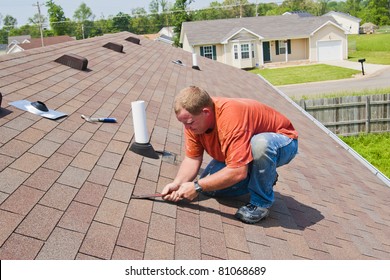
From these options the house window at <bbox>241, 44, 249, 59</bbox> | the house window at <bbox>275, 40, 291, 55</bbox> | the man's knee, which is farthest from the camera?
the house window at <bbox>275, 40, 291, 55</bbox>

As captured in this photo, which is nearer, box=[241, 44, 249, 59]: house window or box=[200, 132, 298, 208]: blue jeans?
box=[200, 132, 298, 208]: blue jeans

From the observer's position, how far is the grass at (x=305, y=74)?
95.9ft

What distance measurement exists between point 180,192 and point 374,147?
13.1 metres

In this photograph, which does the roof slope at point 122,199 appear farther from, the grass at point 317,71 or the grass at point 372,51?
the grass at point 372,51

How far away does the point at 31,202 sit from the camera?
2592 mm

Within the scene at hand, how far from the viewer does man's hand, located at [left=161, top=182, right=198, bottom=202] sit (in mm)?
3264

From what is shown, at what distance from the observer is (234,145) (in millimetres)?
3146

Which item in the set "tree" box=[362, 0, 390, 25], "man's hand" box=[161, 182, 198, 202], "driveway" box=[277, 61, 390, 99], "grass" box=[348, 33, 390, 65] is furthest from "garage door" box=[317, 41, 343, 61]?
"tree" box=[362, 0, 390, 25]

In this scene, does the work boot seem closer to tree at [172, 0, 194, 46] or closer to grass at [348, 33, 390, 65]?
grass at [348, 33, 390, 65]

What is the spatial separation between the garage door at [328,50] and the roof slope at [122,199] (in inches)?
1382

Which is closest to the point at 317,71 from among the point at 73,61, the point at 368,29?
the point at 73,61

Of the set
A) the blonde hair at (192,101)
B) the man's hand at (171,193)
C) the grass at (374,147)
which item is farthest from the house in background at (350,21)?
the man's hand at (171,193)

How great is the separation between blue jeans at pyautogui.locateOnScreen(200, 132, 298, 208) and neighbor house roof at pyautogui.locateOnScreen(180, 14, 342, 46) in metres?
35.9

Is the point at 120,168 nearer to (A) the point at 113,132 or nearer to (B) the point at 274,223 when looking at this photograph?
(A) the point at 113,132
